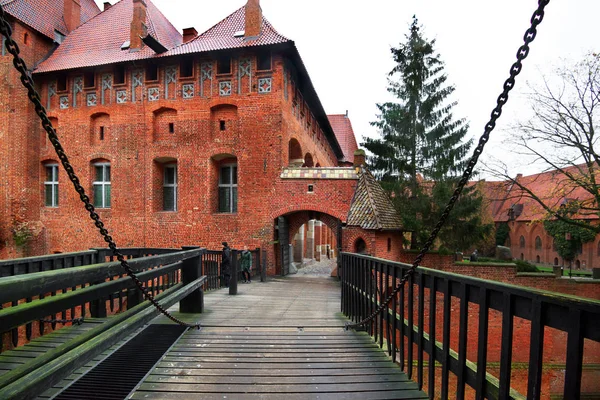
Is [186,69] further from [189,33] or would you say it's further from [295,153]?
[295,153]

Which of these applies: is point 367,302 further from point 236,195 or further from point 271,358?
point 236,195

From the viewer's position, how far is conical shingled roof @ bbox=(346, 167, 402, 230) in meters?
13.6

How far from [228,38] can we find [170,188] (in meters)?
6.83

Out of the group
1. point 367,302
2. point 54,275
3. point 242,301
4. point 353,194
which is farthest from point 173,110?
point 54,275

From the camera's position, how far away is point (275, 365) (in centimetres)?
391

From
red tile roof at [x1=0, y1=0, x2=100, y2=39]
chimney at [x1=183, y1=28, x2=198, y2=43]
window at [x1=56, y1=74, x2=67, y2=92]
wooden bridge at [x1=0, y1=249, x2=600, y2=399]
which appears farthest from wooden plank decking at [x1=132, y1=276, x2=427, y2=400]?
red tile roof at [x1=0, y1=0, x2=100, y2=39]

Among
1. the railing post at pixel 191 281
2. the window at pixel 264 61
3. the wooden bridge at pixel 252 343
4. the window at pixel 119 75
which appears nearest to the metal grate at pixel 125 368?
the wooden bridge at pixel 252 343

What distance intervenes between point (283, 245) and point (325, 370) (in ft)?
39.6

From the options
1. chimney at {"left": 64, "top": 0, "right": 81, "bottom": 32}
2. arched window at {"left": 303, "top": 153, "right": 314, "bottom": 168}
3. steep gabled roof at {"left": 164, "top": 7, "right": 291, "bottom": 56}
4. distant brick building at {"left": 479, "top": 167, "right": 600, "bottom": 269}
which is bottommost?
distant brick building at {"left": 479, "top": 167, "right": 600, "bottom": 269}

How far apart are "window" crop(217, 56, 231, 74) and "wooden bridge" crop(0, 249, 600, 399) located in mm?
11551

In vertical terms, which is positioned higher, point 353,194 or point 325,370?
point 353,194

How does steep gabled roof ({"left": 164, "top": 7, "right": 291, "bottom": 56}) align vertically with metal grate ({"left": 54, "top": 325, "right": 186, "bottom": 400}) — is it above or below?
above

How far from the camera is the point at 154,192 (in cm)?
1639

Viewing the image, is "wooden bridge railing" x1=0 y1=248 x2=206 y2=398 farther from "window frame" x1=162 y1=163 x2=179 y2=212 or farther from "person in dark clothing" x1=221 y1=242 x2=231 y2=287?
"window frame" x1=162 y1=163 x2=179 y2=212
